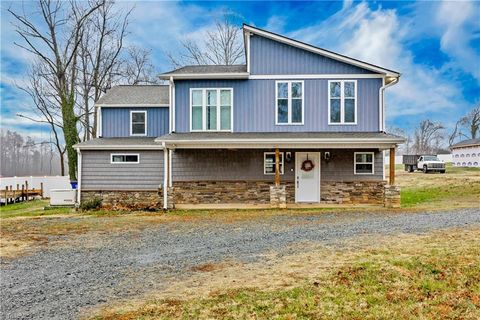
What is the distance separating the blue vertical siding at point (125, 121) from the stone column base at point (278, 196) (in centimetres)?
574

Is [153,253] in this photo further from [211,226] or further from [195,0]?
[195,0]

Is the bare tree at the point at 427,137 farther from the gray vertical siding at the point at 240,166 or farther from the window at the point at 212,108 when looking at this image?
the window at the point at 212,108

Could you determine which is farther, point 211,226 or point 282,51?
point 282,51

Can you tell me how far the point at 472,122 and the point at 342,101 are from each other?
5091cm

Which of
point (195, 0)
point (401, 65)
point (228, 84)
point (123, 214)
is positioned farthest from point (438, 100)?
point (123, 214)

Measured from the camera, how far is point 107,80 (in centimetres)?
2598

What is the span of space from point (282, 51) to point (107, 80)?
56.9ft

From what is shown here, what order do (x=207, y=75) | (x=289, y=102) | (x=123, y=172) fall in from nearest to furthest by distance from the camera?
1. (x=207, y=75)
2. (x=289, y=102)
3. (x=123, y=172)

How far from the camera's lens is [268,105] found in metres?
13.5

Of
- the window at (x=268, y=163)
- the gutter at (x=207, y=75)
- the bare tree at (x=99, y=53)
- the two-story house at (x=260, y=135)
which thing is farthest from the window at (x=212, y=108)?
the bare tree at (x=99, y=53)

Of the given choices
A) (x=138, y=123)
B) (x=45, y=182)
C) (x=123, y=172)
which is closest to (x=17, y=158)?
(x=45, y=182)

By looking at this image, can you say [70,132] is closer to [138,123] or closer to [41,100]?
[41,100]

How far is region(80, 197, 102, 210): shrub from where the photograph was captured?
537 inches

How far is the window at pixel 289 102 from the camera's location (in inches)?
530
